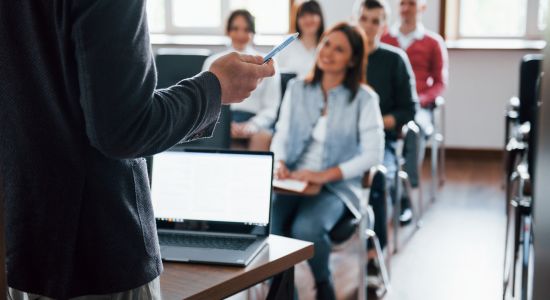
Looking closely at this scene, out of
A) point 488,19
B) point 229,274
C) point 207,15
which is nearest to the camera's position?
point 229,274

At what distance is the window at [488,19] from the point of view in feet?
22.0

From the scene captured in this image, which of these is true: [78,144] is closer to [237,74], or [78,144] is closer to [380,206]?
[237,74]

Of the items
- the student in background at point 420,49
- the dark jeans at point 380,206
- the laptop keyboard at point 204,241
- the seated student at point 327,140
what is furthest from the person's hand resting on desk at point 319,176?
the student in background at point 420,49

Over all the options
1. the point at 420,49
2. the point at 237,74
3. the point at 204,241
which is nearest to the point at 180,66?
the point at 420,49

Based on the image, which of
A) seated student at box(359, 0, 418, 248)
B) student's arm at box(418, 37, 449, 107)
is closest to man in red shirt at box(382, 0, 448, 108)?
student's arm at box(418, 37, 449, 107)

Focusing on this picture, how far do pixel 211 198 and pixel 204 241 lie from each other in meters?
0.13

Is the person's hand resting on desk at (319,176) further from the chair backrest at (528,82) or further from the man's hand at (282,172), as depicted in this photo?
the chair backrest at (528,82)

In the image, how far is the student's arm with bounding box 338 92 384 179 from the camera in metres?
3.19

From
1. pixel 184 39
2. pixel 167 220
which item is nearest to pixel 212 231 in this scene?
pixel 167 220

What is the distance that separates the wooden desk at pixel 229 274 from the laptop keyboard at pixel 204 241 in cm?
6

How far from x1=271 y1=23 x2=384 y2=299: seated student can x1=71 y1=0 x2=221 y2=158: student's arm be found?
2.04 m

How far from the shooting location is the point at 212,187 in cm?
181

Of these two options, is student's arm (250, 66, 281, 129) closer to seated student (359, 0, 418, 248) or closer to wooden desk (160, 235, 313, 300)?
seated student (359, 0, 418, 248)

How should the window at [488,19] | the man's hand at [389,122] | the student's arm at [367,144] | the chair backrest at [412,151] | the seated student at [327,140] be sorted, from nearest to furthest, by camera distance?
the seated student at [327,140] < the student's arm at [367,144] < the man's hand at [389,122] < the chair backrest at [412,151] < the window at [488,19]
